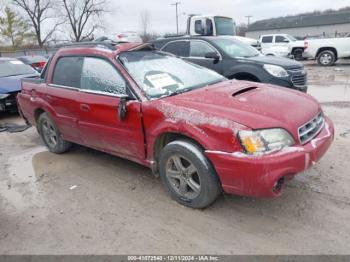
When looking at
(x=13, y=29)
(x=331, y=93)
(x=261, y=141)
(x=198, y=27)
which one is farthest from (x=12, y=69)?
(x=13, y=29)

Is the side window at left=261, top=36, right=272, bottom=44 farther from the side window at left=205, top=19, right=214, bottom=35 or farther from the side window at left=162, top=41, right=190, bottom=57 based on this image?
the side window at left=162, top=41, right=190, bottom=57

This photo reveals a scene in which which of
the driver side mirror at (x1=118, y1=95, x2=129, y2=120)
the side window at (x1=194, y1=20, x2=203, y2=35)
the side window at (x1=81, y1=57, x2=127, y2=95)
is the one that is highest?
the side window at (x1=194, y1=20, x2=203, y2=35)

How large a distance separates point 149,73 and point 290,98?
1605 millimetres

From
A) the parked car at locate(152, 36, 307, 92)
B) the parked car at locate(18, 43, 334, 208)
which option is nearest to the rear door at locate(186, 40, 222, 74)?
the parked car at locate(152, 36, 307, 92)

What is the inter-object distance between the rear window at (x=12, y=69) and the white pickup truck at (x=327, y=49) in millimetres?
13253

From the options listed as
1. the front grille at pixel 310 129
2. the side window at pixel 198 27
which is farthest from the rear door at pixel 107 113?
the side window at pixel 198 27

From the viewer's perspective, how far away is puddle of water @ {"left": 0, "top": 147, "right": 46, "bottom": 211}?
3.80 metres

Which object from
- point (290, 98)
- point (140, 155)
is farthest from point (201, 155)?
point (290, 98)

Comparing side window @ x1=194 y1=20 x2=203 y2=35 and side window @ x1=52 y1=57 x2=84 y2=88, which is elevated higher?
side window @ x1=194 y1=20 x2=203 y2=35

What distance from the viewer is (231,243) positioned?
285 cm

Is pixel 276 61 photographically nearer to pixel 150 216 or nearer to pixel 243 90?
pixel 243 90

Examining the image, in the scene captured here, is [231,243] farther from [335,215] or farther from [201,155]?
[335,215]

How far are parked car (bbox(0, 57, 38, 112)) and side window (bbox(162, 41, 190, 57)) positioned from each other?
3.47 meters

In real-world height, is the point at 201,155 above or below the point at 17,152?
above
